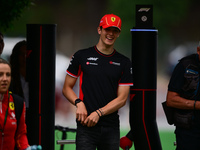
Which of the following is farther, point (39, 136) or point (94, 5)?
point (94, 5)

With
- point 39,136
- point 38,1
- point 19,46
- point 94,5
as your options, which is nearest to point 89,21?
Result: point 94,5

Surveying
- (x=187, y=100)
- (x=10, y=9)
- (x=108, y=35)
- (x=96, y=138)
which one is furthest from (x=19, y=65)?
(x=10, y=9)

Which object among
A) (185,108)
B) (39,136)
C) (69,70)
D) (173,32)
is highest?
(173,32)

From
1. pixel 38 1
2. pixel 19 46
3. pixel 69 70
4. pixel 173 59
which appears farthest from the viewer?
pixel 173 59

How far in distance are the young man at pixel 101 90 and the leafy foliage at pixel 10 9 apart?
16.9ft

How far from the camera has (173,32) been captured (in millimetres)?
10219

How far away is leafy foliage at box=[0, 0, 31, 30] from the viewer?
367 inches

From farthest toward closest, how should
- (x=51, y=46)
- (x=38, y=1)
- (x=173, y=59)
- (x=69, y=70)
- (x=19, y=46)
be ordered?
(x=173, y=59) → (x=38, y=1) → (x=19, y=46) → (x=51, y=46) → (x=69, y=70)

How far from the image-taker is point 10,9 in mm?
9320

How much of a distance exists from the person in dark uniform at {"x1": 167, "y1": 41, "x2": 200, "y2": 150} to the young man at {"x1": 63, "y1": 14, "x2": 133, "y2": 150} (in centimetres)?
52

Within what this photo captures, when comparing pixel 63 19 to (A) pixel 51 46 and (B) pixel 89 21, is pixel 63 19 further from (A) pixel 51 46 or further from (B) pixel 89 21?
(A) pixel 51 46

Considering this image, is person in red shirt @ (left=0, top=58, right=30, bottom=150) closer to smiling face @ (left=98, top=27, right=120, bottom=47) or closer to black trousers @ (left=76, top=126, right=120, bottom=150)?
black trousers @ (left=76, top=126, right=120, bottom=150)

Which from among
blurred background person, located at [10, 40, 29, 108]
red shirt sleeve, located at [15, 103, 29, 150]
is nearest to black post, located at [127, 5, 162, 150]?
blurred background person, located at [10, 40, 29, 108]

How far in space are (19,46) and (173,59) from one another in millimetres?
4989
